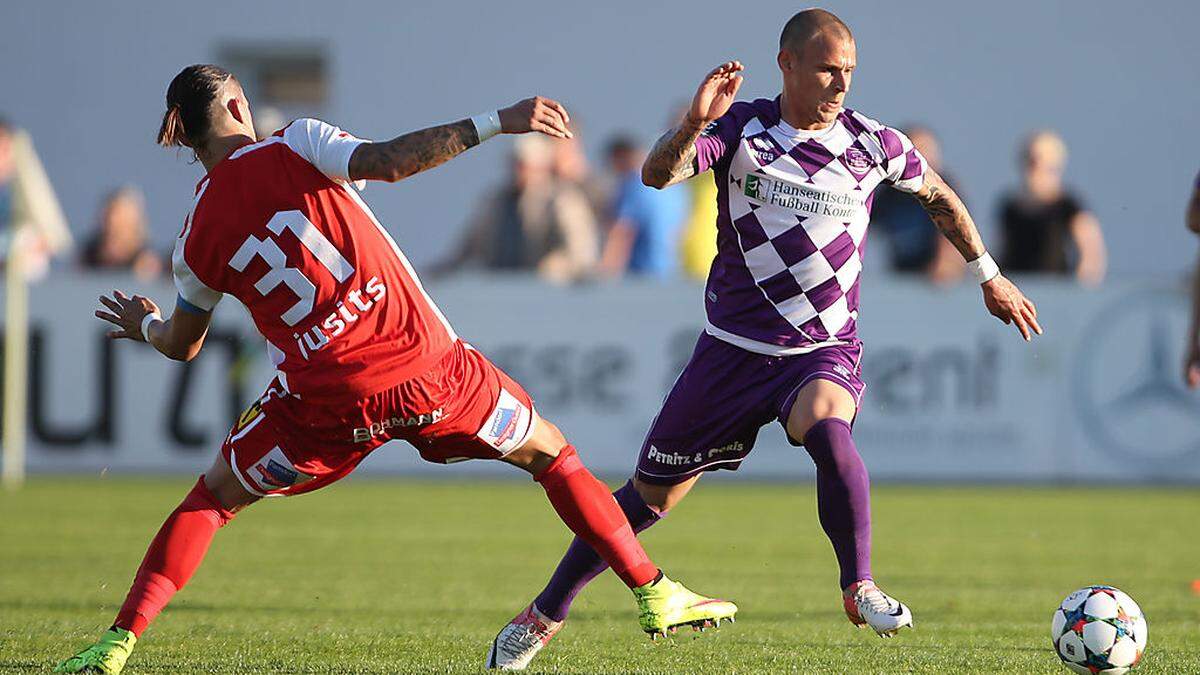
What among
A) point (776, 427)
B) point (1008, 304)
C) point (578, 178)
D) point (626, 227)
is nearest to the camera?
point (1008, 304)

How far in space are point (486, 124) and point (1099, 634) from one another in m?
2.48

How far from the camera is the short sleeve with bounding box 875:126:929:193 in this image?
21.6ft

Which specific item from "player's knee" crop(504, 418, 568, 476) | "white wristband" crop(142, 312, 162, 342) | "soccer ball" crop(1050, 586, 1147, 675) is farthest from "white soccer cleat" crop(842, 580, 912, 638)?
"white wristband" crop(142, 312, 162, 342)

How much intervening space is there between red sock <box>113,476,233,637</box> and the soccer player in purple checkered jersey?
42.2 inches

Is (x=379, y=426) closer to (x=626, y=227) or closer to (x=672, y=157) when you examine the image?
(x=672, y=157)

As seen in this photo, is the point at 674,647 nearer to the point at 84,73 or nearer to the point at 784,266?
the point at 784,266

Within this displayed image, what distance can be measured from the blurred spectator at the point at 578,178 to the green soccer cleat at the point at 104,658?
9.91 meters

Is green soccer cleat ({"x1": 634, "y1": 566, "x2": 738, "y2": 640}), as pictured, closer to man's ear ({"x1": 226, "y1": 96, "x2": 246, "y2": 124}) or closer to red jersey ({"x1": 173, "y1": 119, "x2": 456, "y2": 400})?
red jersey ({"x1": 173, "y1": 119, "x2": 456, "y2": 400})

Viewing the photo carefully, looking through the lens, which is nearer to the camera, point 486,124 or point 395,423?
point 486,124

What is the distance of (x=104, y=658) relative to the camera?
5773mm

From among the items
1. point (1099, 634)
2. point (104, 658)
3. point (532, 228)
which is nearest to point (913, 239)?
point (532, 228)

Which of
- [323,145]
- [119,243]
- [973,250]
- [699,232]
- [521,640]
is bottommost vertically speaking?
[521,640]

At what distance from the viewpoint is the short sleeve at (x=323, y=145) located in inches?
222

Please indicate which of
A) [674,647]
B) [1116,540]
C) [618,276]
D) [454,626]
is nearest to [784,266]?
[674,647]
